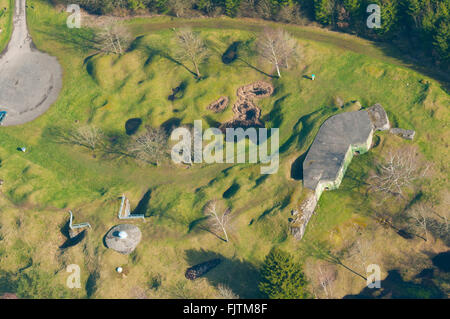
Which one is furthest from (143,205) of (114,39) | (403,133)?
(403,133)

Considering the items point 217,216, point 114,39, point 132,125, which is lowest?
point 217,216

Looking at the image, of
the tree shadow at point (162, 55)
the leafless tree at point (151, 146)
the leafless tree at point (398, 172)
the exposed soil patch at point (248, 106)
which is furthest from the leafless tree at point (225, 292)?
the tree shadow at point (162, 55)

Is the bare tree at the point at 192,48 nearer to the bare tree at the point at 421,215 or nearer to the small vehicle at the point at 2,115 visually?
the small vehicle at the point at 2,115

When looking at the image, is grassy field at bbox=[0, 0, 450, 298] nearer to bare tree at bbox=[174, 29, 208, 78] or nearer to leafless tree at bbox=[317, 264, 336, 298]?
leafless tree at bbox=[317, 264, 336, 298]

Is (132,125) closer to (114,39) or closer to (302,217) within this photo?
(114,39)

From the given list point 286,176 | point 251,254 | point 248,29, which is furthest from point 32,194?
point 248,29

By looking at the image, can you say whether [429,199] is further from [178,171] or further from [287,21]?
[287,21]
